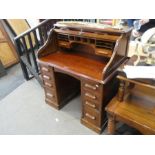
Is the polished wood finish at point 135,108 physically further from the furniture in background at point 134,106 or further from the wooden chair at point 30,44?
the wooden chair at point 30,44

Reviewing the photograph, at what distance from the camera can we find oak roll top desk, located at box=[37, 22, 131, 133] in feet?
4.66

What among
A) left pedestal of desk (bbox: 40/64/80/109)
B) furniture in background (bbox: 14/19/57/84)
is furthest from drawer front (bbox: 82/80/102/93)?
furniture in background (bbox: 14/19/57/84)

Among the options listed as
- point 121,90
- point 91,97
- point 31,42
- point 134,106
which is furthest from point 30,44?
point 134,106

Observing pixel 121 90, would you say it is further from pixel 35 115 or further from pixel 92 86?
pixel 35 115

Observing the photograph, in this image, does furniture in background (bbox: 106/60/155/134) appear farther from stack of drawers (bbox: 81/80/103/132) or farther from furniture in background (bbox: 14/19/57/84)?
furniture in background (bbox: 14/19/57/84)

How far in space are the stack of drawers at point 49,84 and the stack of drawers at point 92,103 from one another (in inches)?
17.2

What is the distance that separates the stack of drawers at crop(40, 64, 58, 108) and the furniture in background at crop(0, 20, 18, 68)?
62.9 inches

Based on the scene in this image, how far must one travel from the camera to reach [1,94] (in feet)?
8.15

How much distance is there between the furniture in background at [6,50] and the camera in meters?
3.21

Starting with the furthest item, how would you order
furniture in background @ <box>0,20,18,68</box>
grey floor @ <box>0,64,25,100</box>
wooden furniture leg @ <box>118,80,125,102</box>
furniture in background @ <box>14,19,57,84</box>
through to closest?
furniture in background @ <box>0,20,18,68</box> < grey floor @ <box>0,64,25,100</box> < furniture in background @ <box>14,19,57,84</box> < wooden furniture leg @ <box>118,80,125,102</box>

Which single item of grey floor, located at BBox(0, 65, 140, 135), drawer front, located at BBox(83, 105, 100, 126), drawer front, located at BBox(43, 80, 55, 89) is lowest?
grey floor, located at BBox(0, 65, 140, 135)

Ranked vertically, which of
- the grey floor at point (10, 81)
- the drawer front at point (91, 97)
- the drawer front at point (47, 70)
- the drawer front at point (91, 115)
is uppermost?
the drawer front at point (47, 70)

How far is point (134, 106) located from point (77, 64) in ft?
2.16

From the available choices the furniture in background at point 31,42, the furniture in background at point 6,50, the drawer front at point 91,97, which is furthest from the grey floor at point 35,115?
the furniture in background at point 6,50
